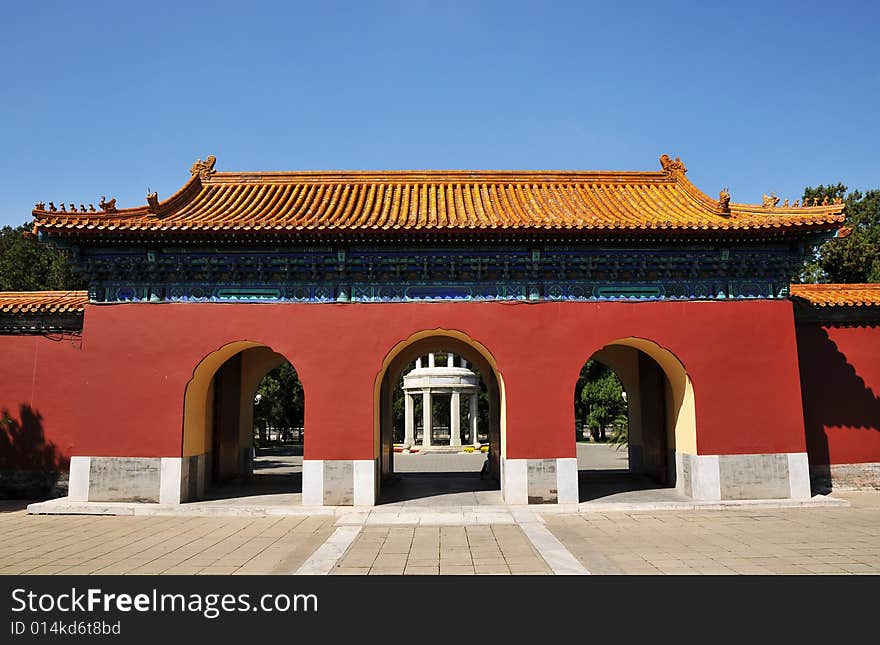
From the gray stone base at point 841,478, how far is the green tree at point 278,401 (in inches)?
645

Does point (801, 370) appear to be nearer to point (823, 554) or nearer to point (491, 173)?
point (823, 554)

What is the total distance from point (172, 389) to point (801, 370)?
11.4m

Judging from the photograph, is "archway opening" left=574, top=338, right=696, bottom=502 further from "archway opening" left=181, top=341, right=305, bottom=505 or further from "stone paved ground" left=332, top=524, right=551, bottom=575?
"archway opening" left=181, top=341, right=305, bottom=505

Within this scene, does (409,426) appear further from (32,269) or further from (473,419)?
(32,269)

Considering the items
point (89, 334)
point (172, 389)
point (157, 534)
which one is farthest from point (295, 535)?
point (89, 334)

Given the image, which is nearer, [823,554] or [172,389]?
[823,554]

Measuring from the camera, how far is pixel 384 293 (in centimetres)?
1023

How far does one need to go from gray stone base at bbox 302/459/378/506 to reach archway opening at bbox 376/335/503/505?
62 cm

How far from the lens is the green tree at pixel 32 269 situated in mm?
23562

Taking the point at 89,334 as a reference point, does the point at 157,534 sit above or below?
below

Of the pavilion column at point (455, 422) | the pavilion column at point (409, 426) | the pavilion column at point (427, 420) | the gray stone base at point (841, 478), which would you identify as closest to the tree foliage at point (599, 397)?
the pavilion column at point (455, 422)

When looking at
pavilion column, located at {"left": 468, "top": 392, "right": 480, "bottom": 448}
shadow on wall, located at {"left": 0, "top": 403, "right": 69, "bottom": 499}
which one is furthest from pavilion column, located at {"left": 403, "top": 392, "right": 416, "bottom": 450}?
shadow on wall, located at {"left": 0, "top": 403, "right": 69, "bottom": 499}

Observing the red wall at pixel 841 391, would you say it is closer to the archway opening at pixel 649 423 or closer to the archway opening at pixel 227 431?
the archway opening at pixel 649 423

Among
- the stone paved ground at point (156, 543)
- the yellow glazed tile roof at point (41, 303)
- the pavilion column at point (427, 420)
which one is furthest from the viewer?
the pavilion column at point (427, 420)
